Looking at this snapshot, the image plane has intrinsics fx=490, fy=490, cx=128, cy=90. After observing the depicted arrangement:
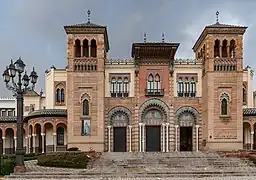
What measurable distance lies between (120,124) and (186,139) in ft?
18.5

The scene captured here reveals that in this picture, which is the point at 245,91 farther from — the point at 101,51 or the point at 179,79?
the point at 101,51

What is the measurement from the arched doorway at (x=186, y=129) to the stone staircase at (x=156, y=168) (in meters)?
7.08

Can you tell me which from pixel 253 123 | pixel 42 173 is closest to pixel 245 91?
pixel 253 123

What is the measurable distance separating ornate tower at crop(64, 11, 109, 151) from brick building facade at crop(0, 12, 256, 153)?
8cm

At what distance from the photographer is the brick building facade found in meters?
38.4

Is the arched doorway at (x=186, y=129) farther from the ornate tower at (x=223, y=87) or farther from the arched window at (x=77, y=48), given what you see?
the arched window at (x=77, y=48)

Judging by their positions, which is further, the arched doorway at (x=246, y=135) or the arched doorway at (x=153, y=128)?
the arched doorway at (x=246, y=135)

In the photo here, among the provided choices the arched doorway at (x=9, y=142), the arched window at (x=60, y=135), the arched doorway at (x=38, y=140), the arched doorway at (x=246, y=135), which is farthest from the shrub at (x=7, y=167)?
the arched doorway at (x=9, y=142)

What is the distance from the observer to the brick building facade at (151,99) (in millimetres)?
38406

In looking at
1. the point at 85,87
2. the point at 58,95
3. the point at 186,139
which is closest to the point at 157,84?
the point at 186,139

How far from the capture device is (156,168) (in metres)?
26.4

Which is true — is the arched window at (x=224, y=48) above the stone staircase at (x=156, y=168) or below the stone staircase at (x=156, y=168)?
above

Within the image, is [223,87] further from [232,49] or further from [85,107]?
[85,107]

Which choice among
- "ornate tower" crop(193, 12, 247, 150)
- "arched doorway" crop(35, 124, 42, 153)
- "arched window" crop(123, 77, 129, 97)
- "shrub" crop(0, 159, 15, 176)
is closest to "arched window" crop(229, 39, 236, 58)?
"ornate tower" crop(193, 12, 247, 150)
